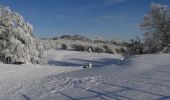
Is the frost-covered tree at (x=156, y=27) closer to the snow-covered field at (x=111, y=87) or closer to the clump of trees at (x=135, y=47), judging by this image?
the clump of trees at (x=135, y=47)

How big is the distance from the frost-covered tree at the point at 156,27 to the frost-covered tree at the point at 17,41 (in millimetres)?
13198

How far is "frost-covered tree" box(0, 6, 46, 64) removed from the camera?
40.3m

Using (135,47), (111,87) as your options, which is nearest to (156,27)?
(135,47)

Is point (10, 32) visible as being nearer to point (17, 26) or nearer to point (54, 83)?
point (17, 26)

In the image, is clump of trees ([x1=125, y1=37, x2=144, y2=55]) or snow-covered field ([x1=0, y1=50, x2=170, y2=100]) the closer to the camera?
snow-covered field ([x1=0, y1=50, x2=170, y2=100])

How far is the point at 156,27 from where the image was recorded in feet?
151

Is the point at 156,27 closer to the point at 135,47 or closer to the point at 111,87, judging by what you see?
the point at 135,47

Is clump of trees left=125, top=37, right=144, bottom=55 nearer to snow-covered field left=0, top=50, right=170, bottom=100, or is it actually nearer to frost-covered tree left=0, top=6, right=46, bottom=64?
frost-covered tree left=0, top=6, right=46, bottom=64

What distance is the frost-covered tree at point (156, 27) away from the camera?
4495cm

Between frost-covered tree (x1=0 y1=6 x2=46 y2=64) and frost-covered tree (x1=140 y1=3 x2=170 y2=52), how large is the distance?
13198mm

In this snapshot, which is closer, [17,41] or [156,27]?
[17,41]

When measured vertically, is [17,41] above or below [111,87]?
above

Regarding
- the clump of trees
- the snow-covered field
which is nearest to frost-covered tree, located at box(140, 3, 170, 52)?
the clump of trees

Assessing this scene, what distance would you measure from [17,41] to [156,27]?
17.0m
